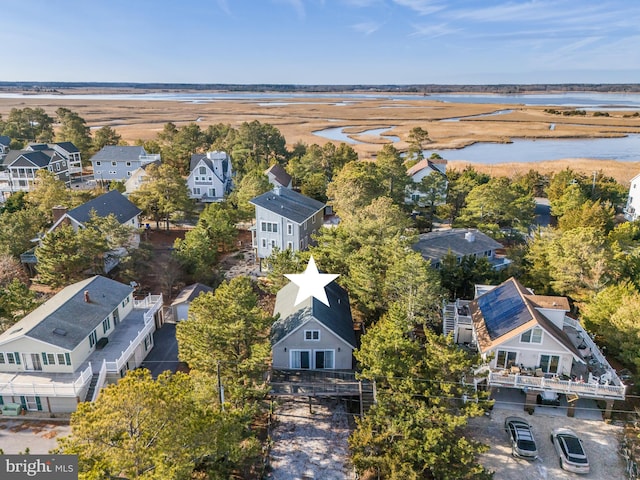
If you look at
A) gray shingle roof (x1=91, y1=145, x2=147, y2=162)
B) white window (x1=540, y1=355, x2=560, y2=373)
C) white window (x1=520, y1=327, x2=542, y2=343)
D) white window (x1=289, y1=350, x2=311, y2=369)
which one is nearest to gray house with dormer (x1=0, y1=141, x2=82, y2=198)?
gray shingle roof (x1=91, y1=145, x2=147, y2=162)

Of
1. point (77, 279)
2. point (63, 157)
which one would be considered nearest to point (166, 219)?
point (77, 279)

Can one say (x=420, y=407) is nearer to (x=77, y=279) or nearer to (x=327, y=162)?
(x=77, y=279)

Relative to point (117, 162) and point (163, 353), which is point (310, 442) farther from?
point (117, 162)

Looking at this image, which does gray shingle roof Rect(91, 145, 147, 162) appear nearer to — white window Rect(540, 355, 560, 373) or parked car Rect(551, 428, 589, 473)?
white window Rect(540, 355, 560, 373)

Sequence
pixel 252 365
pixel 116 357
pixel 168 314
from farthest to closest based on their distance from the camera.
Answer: pixel 168 314 < pixel 116 357 < pixel 252 365

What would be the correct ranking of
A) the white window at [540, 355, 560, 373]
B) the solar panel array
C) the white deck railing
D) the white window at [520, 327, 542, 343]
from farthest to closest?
the solar panel array, the white window at [540, 355, 560, 373], the white window at [520, 327, 542, 343], the white deck railing

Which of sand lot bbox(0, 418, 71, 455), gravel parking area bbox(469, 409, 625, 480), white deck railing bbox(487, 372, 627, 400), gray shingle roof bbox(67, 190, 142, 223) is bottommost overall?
gravel parking area bbox(469, 409, 625, 480)

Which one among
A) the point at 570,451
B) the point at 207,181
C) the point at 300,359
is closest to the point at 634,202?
the point at 570,451
